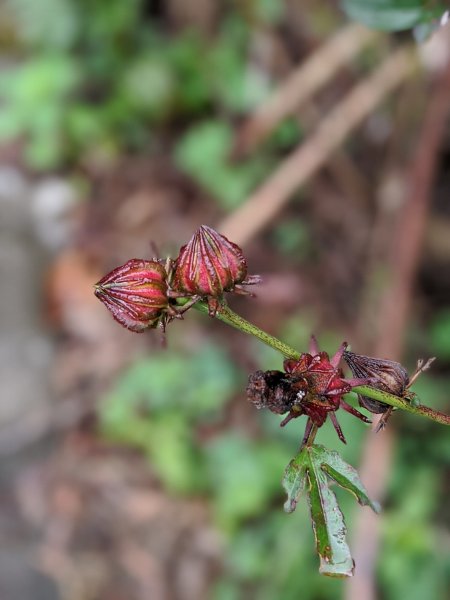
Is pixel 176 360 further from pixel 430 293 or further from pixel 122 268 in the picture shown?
pixel 122 268

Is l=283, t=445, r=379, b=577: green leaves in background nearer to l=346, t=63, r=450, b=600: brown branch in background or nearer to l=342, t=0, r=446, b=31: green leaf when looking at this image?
l=342, t=0, r=446, b=31: green leaf

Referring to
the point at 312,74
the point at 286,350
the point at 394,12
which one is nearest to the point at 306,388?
the point at 286,350

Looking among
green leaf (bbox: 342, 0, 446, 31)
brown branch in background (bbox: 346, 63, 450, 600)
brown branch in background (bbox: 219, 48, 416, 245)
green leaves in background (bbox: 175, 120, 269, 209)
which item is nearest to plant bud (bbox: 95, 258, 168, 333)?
green leaf (bbox: 342, 0, 446, 31)

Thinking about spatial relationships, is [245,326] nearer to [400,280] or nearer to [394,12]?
[394,12]

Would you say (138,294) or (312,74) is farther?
(312,74)

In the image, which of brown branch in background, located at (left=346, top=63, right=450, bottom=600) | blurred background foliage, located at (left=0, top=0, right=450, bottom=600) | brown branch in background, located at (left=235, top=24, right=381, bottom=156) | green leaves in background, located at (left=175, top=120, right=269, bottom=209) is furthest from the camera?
green leaves in background, located at (left=175, top=120, right=269, bottom=209)

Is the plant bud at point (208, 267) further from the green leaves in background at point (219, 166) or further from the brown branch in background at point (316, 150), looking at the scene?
the green leaves in background at point (219, 166)
